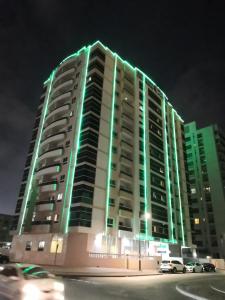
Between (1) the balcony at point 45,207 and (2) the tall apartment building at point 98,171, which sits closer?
(2) the tall apartment building at point 98,171

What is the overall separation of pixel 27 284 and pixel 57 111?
166 feet

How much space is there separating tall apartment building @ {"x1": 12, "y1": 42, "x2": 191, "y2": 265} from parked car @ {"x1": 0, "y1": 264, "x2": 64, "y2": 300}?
29.3 meters

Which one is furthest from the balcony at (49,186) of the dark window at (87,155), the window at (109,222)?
the window at (109,222)

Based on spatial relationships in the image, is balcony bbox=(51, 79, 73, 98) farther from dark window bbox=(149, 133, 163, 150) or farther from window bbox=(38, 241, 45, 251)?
window bbox=(38, 241, 45, 251)

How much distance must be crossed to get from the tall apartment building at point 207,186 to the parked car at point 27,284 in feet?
252

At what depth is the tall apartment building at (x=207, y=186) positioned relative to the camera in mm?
85562

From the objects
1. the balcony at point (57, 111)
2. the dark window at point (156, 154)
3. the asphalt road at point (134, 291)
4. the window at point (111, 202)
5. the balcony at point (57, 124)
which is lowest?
the asphalt road at point (134, 291)

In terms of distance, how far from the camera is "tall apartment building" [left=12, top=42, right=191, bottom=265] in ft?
145

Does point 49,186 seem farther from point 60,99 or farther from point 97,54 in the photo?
point 97,54

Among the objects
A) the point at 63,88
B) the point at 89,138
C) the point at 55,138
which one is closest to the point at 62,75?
the point at 63,88

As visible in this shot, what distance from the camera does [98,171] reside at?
4825 centimetres

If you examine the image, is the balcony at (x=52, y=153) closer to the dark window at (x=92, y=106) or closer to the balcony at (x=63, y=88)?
the dark window at (x=92, y=106)

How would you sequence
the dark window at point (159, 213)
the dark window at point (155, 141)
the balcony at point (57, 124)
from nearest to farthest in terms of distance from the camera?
the balcony at point (57, 124)
the dark window at point (159, 213)
the dark window at point (155, 141)

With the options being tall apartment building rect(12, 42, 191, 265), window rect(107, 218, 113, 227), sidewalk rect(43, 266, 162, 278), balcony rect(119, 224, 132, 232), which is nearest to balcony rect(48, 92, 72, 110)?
tall apartment building rect(12, 42, 191, 265)
